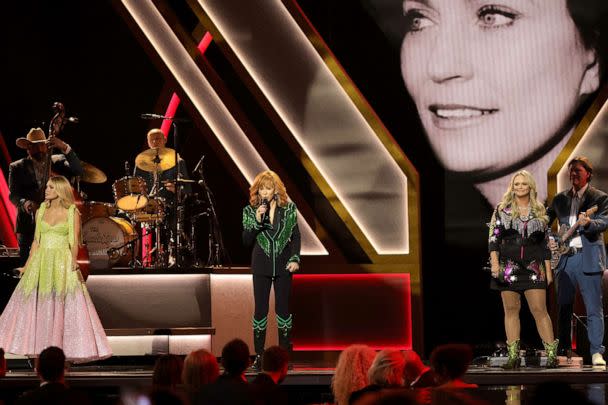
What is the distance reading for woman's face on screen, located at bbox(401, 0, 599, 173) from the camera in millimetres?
11094

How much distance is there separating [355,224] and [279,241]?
7.68 feet

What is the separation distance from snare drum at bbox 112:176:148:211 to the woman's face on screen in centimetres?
308

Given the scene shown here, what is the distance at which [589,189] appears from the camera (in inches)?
369

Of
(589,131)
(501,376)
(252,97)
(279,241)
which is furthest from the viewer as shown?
(252,97)

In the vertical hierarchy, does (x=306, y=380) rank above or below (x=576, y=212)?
below

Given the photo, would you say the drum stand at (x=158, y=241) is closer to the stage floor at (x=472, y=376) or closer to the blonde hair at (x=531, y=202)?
the stage floor at (x=472, y=376)

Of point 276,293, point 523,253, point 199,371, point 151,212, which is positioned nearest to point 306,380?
point 276,293

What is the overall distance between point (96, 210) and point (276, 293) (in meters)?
3.27

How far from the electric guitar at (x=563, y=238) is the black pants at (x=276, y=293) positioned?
239cm

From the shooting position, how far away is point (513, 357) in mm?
9047

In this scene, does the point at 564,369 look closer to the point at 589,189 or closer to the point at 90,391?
the point at 589,189

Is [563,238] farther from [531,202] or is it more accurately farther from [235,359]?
[235,359]

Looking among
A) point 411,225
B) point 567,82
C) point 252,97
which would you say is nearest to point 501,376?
point 411,225

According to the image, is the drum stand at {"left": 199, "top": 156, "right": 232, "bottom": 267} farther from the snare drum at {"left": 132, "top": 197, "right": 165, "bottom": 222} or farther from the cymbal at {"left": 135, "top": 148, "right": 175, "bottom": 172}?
the snare drum at {"left": 132, "top": 197, "right": 165, "bottom": 222}
